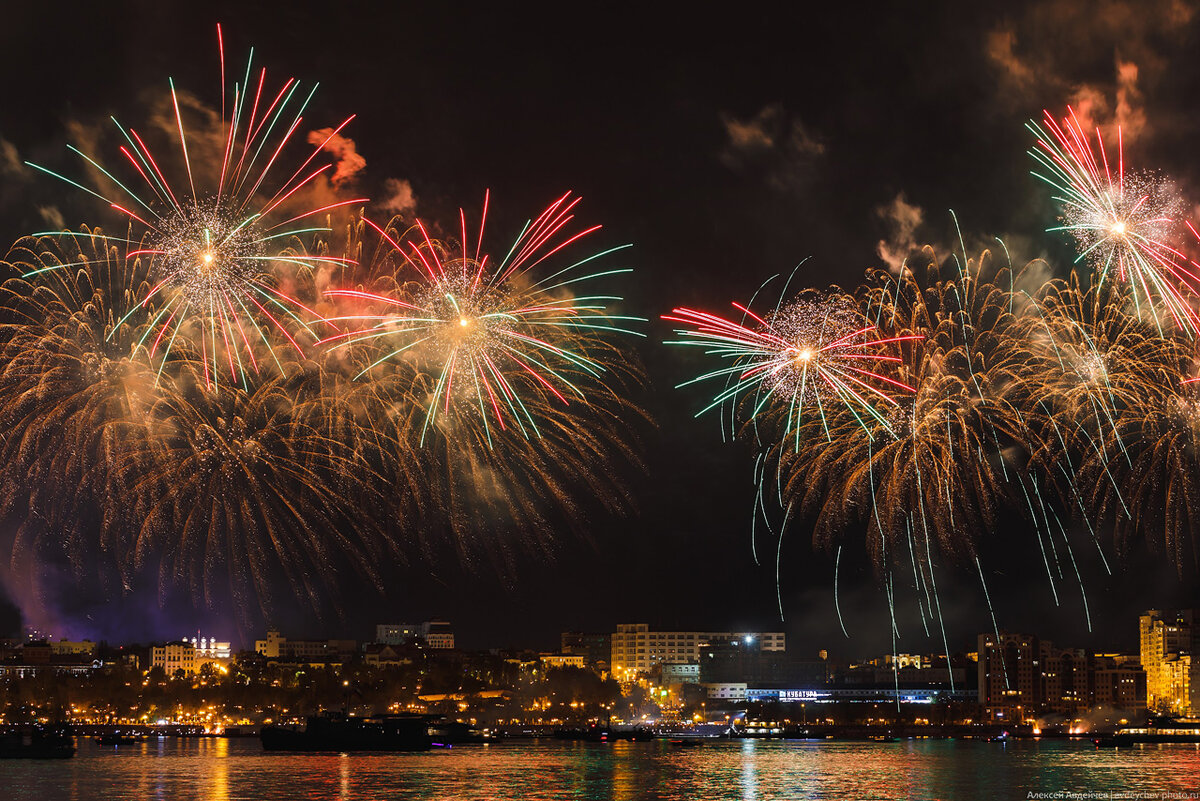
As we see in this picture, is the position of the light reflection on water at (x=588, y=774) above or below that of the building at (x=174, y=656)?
below

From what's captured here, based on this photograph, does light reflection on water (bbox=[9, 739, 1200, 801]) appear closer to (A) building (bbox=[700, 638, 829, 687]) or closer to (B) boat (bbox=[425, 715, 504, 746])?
(B) boat (bbox=[425, 715, 504, 746])

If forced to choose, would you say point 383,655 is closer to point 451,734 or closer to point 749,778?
point 451,734

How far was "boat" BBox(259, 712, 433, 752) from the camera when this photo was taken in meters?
93.7

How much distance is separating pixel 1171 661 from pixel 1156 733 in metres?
51.7

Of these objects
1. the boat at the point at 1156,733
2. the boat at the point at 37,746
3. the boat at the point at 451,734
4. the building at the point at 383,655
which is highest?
the building at the point at 383,655

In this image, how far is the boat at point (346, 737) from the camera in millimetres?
93688

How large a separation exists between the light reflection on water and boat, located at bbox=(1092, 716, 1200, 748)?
1147 cm

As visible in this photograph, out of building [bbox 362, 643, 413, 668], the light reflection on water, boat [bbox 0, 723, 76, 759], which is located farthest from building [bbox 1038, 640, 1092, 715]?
boat [bbox 0, 723, 76, 759]

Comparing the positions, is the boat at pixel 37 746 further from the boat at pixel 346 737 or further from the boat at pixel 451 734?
the boat at pixel 451 734

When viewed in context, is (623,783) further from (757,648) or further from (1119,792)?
(757,648)

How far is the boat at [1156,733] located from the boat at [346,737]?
51134 millimetres

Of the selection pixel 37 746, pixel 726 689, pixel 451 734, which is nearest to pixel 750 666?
pixel 726 689

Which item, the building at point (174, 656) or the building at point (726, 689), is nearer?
the building at point (726, 689)

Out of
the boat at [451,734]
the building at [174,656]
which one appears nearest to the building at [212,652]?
the building at [174,656]
